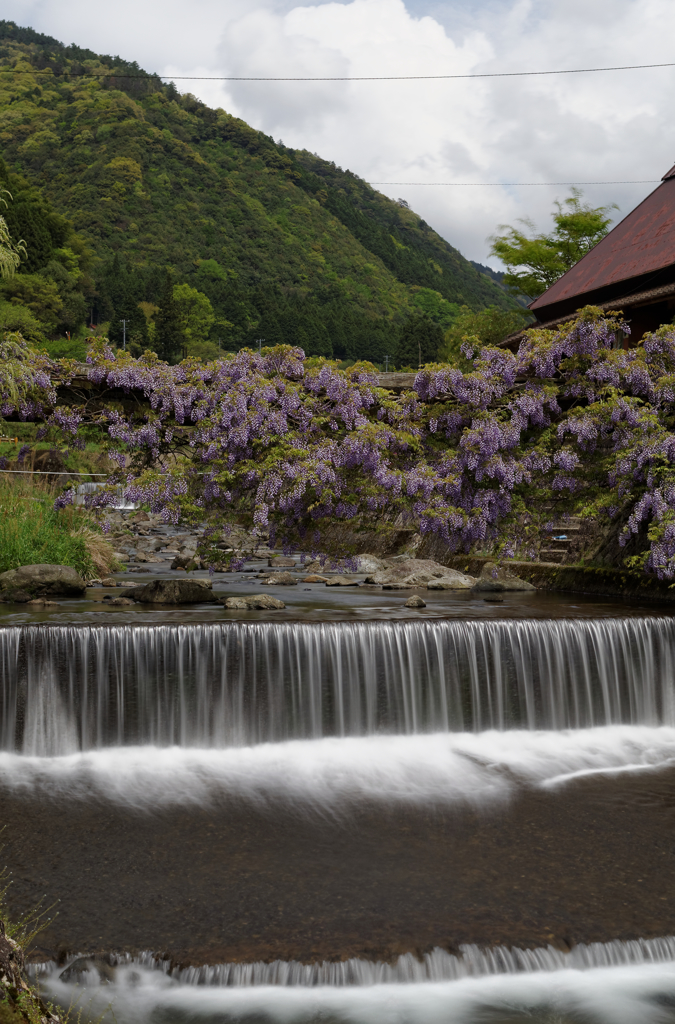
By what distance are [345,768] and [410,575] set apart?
10315 millimetres

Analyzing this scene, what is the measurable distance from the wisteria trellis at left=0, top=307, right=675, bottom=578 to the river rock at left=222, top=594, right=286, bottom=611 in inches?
41.3

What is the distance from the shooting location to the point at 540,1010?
5.19 metres

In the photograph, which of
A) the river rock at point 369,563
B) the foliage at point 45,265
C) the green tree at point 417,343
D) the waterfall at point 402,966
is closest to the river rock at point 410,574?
the river rock at point 369,563

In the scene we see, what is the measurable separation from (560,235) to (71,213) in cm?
9391

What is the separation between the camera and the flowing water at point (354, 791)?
5.29 m

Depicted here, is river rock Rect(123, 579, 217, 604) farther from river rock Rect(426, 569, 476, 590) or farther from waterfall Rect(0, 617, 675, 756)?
river rock Rect(426, 569, 476, 590)

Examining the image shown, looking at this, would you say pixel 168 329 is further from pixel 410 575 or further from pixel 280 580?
pixel 410 575

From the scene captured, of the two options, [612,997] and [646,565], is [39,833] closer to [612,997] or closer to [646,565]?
Result: [612,997]

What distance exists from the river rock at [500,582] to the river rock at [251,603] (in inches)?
191

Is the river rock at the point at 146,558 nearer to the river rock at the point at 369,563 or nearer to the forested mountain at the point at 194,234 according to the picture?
the river rock at the point at 369,563

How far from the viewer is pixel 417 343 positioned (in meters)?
105

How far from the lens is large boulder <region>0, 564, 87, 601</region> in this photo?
46.8 ft

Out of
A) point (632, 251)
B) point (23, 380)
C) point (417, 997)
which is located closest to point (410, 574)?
point (23, 380)

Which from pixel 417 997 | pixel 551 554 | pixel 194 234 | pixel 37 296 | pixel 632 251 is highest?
pixel 194 234
